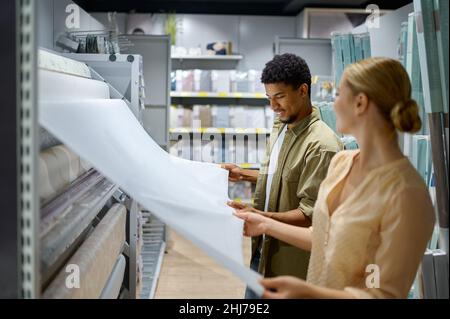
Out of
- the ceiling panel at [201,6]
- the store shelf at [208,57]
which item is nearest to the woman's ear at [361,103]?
the store shelf at [208,57]

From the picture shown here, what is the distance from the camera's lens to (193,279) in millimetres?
4602

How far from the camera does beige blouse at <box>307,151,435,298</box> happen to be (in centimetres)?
117

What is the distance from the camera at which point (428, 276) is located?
4.45 ft

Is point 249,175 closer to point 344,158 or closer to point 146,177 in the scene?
point 344,158

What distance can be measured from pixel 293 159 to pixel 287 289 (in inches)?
42.3

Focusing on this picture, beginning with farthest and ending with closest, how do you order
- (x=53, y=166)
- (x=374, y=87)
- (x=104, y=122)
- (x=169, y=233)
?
(x=169, y=233), (x=53, y=166), (x=104, y=122), (x=374, y=87)

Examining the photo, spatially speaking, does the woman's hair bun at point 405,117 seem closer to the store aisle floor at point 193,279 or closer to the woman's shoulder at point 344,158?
the woman's shoulder at point 344,158

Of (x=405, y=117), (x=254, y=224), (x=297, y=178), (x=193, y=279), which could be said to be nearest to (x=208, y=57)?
(x=193, y=279)

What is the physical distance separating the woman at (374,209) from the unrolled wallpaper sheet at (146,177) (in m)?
0.14

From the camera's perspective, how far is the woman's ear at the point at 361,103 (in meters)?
1.24

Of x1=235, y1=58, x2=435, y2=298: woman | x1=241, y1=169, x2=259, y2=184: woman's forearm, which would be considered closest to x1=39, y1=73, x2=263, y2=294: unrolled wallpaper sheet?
x1=235, y1=58, x2=435, y2=298: woman
